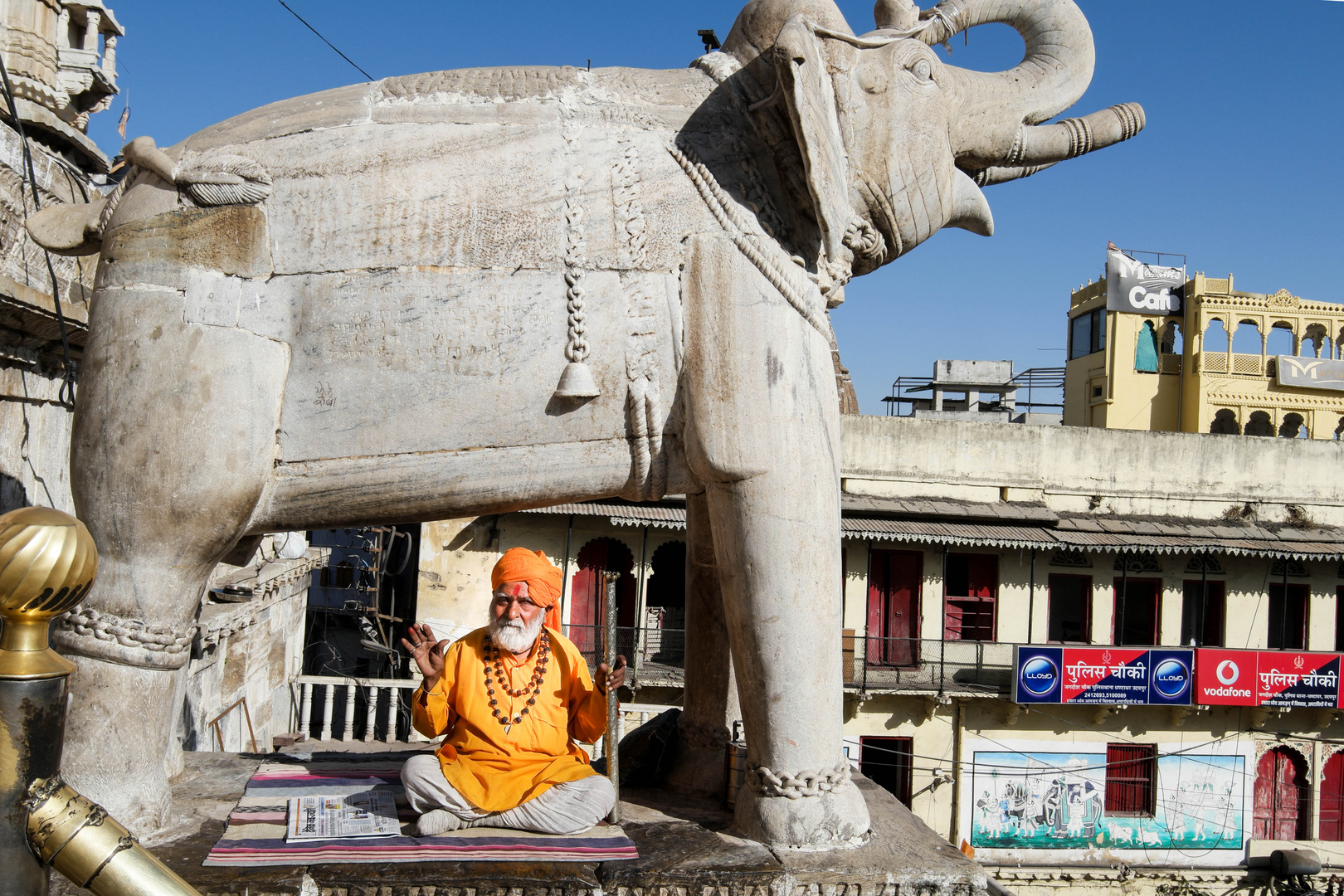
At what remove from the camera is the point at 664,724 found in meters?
4.86

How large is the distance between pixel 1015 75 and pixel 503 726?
317cm

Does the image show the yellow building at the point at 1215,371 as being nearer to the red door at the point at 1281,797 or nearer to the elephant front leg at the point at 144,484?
the red door at the point at 1281,797

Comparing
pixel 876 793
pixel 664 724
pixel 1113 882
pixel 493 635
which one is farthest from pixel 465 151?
pixel 1113 882

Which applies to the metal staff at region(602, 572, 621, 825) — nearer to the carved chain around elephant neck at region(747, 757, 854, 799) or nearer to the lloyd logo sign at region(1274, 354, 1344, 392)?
the carved chain around elephant neck at region(747, 757, 854, 799)

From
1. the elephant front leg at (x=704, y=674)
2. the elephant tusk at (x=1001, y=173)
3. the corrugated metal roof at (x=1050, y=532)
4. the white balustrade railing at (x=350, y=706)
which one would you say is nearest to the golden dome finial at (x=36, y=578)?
the elephant front leg at (x=704, y=674)

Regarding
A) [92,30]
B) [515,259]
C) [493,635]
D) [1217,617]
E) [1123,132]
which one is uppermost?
[92,30]

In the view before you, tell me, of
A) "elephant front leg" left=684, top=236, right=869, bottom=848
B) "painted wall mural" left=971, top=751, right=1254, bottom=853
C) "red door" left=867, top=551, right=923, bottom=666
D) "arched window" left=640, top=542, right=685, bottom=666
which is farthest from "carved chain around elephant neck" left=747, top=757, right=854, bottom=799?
"painted wall mural" left=971, top=751, right=1254, bottom=853

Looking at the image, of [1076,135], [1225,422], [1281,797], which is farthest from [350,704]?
[1225,422]

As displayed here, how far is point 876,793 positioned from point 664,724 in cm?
94

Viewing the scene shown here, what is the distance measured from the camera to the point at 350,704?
13.7m

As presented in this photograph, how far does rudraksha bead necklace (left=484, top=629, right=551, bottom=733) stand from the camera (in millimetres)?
4023

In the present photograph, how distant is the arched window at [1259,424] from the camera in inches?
1369

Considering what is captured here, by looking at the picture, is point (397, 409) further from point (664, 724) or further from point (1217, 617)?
point (1217, 617)

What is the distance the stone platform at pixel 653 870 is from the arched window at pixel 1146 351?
3338 centimetres
